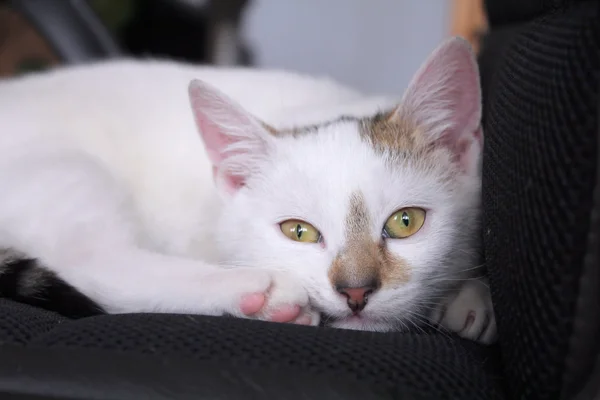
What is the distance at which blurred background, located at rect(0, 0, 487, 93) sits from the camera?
294 centimetres

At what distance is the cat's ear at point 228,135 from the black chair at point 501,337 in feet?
1.65

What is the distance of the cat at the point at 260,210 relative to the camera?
3.05ft

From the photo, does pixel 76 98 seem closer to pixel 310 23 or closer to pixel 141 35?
pixel 141 35

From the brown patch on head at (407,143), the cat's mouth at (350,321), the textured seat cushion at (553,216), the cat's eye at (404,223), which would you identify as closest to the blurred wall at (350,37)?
the brown patch on head at (407,143)

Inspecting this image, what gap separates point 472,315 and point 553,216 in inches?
15.2

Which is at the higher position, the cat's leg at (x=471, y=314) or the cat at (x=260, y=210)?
the cat at (x=260, y=210)

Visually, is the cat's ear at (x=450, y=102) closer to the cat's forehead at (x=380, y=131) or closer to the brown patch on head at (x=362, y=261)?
the cat's forehead at (x=380, y=131)

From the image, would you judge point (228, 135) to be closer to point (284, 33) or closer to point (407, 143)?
point (407, 143)

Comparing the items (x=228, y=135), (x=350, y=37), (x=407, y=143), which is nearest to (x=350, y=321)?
(x=407, y=143)

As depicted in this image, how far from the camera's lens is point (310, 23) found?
414 centimetres

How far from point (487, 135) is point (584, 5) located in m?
0.35

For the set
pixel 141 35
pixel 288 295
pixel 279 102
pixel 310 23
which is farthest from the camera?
pixel 310 23

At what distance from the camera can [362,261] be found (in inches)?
36.0

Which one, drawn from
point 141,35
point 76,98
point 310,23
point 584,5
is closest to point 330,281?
point 584,5
